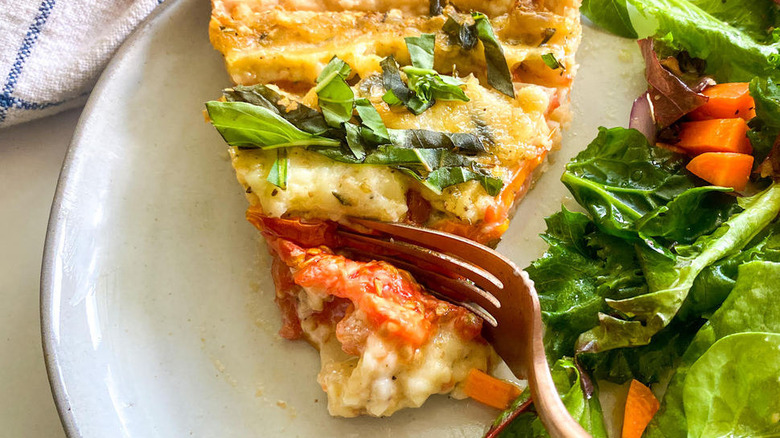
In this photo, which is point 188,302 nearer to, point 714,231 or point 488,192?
point 488,192

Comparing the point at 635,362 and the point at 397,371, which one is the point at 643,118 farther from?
the point at 397,371

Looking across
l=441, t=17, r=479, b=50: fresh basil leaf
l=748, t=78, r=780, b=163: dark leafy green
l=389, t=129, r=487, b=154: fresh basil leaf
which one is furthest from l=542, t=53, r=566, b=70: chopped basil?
l=748, t=78, r=780, b=163: dark leafy green

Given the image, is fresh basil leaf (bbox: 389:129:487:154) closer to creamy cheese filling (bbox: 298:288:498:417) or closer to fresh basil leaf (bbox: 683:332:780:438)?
creamy cheese filling (bbox: 298:288:498:417)

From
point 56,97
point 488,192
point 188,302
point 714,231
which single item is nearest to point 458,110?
point 488,192

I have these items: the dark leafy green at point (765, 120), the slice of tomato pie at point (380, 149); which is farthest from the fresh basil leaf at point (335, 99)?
the dark leafy green at point (765, 120)

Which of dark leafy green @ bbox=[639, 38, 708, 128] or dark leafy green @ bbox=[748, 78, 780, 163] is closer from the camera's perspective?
dark leafy green @ bbox=[748, 78, 780, 163]

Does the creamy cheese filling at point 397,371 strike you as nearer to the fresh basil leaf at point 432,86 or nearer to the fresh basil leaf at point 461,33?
the fresh basil leaf at point 432,86
